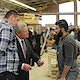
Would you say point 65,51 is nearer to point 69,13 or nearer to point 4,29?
point 4,29

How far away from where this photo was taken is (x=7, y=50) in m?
2.39

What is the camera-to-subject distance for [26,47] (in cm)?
287

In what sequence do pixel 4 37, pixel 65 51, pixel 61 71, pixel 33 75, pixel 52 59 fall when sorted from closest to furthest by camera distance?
pixel 4 37
pixel 65 51
pixel 61 71
pixel 52 59
pixel 33 75

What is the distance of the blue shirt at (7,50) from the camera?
2350 mm

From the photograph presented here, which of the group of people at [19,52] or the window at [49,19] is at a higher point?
the window at [49,19]

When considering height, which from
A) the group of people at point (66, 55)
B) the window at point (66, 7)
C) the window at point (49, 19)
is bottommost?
the group of people at point (66, 55)

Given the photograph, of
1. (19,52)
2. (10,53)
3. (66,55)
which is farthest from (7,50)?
(66,55)

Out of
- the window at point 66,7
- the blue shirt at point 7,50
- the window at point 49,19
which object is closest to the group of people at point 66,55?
the blue shirt at point 7,50

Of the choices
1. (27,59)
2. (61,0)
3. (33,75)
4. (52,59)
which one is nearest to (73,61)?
(27,59)

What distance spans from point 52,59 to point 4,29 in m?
4.14

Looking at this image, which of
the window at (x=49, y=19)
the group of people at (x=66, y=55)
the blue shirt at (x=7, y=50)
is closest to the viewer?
the blue shirt at (x=7, y=50)

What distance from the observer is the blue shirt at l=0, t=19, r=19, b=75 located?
235 cm

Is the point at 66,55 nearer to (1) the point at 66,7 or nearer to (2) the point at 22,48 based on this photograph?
(2) the point at 22,48

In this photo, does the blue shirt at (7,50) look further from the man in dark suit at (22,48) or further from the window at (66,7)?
the window at (66,7)
